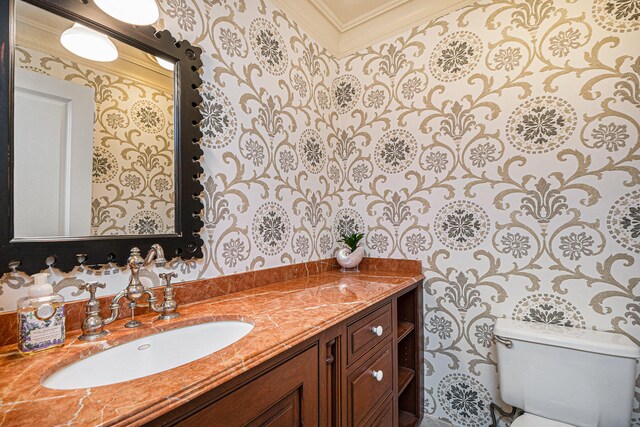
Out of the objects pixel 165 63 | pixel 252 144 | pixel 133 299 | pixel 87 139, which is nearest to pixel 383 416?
pixel 133 299

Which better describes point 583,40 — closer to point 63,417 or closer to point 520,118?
point 520,118

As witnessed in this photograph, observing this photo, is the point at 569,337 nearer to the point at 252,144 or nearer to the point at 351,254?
the point at 351,254

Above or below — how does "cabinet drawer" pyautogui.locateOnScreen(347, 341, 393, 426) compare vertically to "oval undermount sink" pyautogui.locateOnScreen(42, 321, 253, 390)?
below

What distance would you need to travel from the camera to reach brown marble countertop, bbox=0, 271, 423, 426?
1.40 ft

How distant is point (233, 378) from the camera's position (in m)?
0.55

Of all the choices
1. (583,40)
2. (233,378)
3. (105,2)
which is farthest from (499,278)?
(105,2)

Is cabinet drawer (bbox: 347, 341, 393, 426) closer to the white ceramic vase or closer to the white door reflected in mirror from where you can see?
the white ceramic vase

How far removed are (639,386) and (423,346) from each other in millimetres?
829

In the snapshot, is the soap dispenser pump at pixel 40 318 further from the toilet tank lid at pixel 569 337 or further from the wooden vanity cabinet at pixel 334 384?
the toilet tank lid at pixel 569 337

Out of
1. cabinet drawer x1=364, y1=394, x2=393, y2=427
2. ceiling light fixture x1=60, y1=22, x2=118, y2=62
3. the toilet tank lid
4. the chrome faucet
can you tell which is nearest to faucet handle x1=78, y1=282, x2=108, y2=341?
the chrome faucet

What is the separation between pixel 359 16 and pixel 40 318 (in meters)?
2.03

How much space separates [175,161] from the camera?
3.32ft

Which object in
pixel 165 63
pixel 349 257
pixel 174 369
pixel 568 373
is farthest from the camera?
pixel 349 257

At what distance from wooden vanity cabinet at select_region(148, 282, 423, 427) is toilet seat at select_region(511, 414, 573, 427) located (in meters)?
0.47
